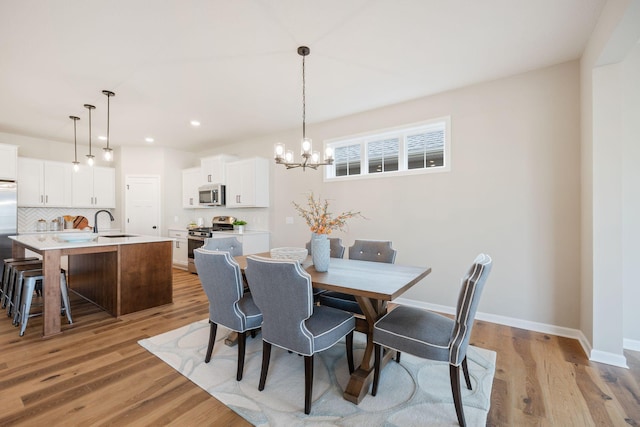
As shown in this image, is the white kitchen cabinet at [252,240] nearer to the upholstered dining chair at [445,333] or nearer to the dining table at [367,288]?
the dining table at [367,288]

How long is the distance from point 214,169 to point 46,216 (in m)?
3.46

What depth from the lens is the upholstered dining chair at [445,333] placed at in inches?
64.5

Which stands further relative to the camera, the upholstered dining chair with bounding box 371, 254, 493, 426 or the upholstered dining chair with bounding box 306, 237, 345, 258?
the upholstered dining chair with bounding box 306, 237, 345, 258

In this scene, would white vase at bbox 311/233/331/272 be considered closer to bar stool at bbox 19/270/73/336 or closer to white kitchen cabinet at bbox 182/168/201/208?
bar stool at bbox 19/270/73/336

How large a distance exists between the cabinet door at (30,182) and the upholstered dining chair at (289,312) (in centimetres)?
595

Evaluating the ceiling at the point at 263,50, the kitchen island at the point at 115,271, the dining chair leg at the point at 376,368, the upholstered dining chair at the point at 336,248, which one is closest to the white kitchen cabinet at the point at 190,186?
the ceiling at the point at 263,50

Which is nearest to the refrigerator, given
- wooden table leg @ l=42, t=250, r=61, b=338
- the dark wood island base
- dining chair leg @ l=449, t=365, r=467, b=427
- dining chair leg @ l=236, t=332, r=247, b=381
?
the dark wood island base

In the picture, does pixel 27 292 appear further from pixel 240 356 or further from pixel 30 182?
pixel 30 182

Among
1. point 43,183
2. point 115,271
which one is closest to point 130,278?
point 115,271

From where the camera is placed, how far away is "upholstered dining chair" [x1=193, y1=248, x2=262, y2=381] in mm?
2062

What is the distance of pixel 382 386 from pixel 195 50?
3234 millimetres

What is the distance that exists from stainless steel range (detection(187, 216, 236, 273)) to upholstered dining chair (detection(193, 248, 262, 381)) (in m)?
3.35

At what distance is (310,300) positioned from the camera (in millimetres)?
1724

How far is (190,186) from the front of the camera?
21.0ft
